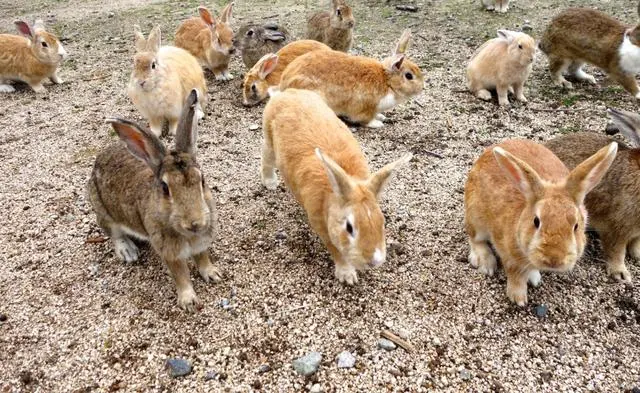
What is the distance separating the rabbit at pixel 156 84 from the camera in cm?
594

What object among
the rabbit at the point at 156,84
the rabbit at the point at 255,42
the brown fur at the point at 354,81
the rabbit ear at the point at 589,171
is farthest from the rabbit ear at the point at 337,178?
the rabbit at the point at 255,42

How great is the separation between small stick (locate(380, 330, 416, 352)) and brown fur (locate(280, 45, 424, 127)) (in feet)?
12.0

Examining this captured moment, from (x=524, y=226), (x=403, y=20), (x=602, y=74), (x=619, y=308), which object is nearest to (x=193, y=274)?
(x=524, y=226)

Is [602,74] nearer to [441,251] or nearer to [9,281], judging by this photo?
[441,251]

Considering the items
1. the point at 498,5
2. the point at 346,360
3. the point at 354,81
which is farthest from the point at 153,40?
the point at 498,5

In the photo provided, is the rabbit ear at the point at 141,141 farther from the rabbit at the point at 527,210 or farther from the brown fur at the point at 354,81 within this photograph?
the brown fur at the point at 354,81

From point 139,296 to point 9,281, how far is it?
1.21m

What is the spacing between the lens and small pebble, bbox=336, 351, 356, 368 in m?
3.21

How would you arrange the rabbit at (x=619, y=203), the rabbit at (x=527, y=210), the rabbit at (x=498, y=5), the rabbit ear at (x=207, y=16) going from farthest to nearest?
1. the rabbit at (x=498, y=5)
2. the rabbit ear at (x=207, y=16)
3. the rabbit at (x=619, y=203)
4. the rabbit at (x=527, y=210)

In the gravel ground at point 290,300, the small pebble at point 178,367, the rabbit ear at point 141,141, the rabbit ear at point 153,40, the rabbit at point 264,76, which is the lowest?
the gravel ground at point 290,300

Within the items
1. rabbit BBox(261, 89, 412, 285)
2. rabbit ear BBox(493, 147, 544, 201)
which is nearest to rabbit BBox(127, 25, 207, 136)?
rabbit BBox(261, 89, 412, 285)

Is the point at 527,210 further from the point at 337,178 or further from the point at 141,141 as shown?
the point at 141,141

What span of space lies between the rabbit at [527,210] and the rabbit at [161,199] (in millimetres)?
2072

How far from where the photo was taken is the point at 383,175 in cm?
320
